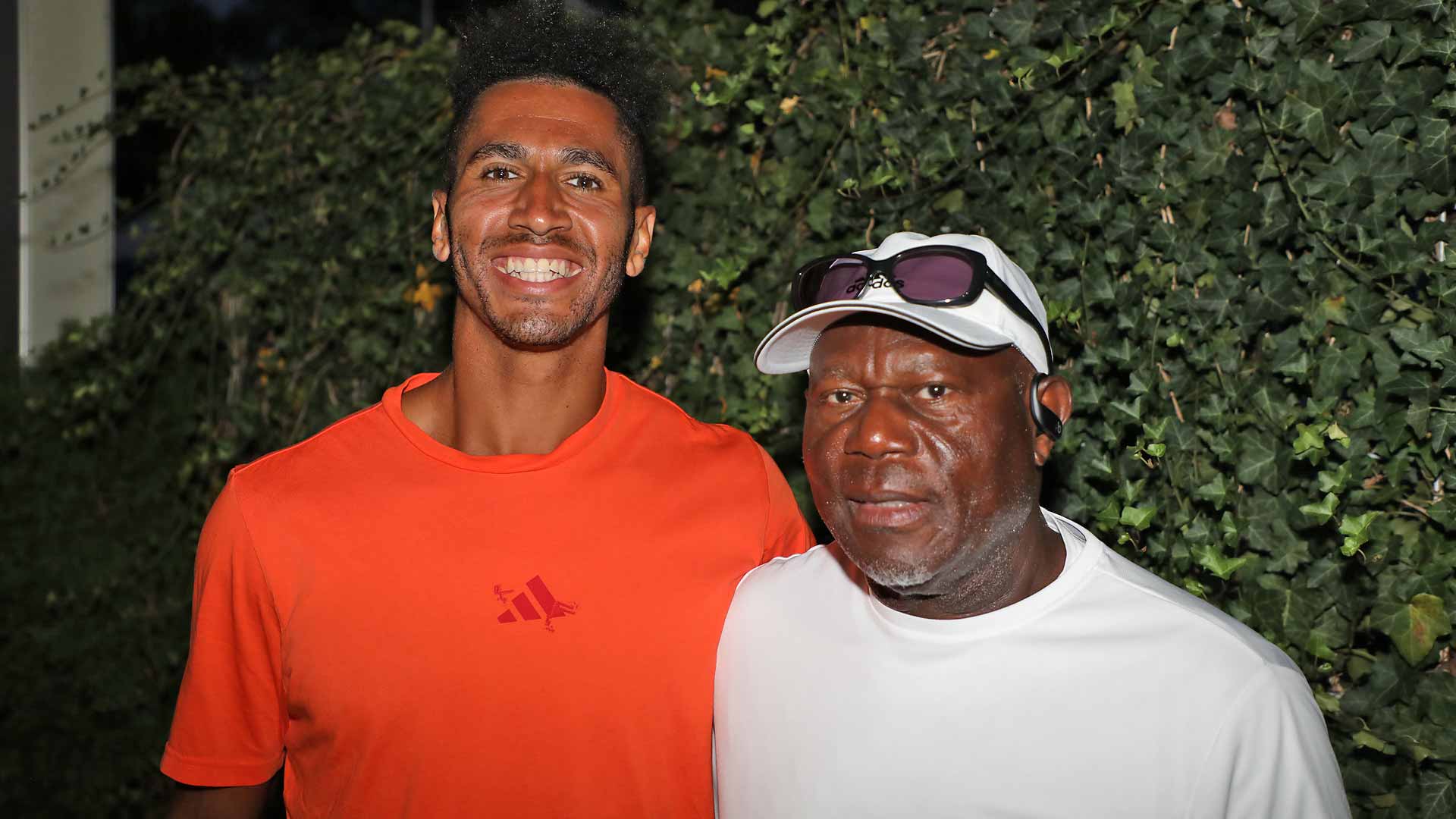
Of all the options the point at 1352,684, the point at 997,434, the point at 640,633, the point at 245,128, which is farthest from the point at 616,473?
the point at 245,128

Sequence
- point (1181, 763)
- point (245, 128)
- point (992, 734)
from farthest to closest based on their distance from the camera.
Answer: point (245, 128)
point (992, 734)
point (1181, 763)

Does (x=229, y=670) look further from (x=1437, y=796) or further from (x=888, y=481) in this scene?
(x=1437, y=796)

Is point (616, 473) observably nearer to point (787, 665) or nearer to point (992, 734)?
point (787, 665)

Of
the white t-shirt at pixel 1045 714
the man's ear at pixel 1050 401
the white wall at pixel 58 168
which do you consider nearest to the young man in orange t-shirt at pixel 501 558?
the white t-shirt at pixel 1045 714

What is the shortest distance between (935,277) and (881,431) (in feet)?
0.97

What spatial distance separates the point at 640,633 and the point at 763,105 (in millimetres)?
1425

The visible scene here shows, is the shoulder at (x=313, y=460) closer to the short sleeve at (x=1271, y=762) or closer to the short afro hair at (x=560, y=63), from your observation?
the short afro hair at (x=560, y=63)

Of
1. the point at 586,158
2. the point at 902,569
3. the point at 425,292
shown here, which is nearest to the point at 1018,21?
the point at 586,158

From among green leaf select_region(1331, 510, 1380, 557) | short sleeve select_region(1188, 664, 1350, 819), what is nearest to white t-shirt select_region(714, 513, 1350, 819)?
short sleeve select_region(1188, 664, 1350, 819)

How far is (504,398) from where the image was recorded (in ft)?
7.61

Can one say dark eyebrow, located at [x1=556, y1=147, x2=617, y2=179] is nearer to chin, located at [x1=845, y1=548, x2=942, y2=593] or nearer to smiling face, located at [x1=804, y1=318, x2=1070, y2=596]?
smiling face, located at [x1=804, y1=318, x2=1070, y2=596]

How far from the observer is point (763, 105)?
2879 millimetres

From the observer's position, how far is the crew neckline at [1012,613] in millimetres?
1834

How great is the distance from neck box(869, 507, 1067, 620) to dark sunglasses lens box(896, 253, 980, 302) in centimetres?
40
